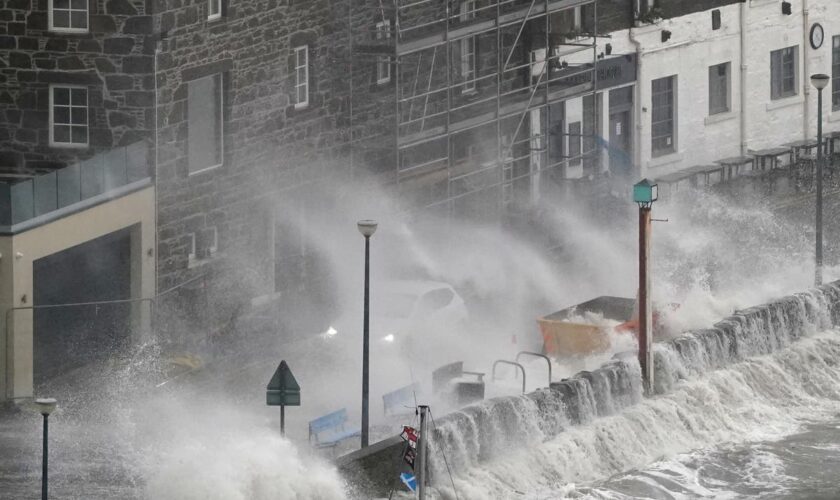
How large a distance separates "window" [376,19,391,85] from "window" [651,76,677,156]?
1048 centimetres

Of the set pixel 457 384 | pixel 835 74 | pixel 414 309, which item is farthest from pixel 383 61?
pixel 835 74

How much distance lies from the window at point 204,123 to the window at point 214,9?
3.77ft

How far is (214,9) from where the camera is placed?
48531mm

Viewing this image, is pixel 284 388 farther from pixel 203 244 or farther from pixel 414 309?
pixel 203 244

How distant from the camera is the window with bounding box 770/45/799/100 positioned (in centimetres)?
6656

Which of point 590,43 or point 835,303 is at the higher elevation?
point 590,43

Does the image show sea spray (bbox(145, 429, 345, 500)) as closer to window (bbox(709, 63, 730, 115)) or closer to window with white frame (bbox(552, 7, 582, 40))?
window with white frame (bbox(552, 7, 582, 40))

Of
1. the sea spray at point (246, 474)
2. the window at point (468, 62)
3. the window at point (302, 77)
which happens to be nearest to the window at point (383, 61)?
the window at point (302, 77)

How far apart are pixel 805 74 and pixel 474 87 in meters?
14.4

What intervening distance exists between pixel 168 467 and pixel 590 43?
968 inches

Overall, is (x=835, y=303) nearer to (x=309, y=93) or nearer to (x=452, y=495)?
(x=309, y=93)

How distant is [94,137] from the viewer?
47.5m

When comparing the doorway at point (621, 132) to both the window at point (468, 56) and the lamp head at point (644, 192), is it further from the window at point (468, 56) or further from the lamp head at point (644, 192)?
the lamp head at point (644, 192)

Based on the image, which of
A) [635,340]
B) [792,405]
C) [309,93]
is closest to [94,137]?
[309,93]
